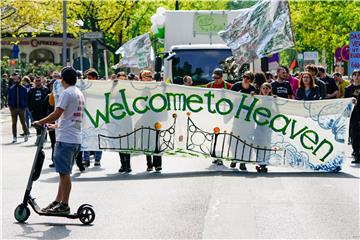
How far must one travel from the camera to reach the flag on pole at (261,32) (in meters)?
18.6

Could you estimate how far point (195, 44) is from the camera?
1053 inches

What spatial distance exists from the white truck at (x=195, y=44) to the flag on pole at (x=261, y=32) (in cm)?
482

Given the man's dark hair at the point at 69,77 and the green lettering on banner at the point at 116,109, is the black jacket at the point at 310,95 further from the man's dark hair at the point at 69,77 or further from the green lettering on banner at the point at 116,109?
the man's dark hair at the point at 69,77

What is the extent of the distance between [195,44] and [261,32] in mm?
7637

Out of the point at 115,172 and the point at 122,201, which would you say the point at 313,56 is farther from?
the point at 122,201

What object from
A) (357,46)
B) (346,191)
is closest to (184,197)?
(346,191)

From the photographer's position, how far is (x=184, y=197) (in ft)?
40.5

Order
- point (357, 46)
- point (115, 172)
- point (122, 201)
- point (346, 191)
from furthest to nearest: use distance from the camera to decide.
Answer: point (357, 46) → point (115, 172) → point (346, 191) → point (122, 201)

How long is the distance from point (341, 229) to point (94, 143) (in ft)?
23.8

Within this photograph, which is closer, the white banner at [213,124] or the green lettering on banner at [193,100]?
the white banner at [213,124]

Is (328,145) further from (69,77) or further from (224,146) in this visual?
(69,77)

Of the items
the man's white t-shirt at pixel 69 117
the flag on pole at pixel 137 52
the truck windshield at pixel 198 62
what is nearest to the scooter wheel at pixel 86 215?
the man's white t-shirt at pixel 69 117

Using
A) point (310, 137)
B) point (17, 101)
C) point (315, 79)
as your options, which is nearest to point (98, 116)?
point (310, 137)

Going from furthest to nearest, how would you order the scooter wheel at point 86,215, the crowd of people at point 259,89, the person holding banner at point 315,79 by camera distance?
1. the person holding banner at point 315,79
2. the crowd of people at point 259,89
3. the scooter wheel at point 86,215
